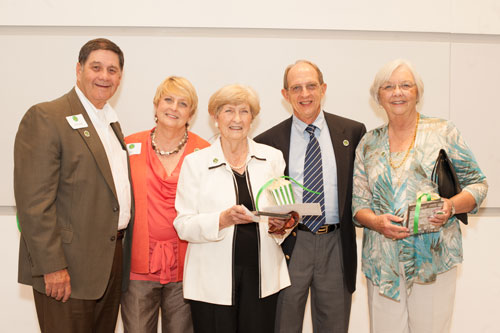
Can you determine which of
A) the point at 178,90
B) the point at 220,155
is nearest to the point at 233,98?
the point at 220,155

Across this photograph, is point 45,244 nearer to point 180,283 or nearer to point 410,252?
point 180,283

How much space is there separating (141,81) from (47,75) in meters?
0.84

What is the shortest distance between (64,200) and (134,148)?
63cm

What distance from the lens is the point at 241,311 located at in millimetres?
2482

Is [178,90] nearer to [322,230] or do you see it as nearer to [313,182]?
[313,182]

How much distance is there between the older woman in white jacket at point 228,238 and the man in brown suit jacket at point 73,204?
451 mm

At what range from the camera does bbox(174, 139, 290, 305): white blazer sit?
2.44m

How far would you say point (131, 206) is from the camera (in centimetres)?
278

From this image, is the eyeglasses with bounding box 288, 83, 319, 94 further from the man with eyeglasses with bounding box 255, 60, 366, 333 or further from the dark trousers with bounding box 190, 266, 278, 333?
the dark trousers with bounding box 190, 266, 278, 333

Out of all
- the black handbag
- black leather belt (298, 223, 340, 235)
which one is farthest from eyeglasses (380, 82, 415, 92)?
black leather belt (298, 223, 340, 235)

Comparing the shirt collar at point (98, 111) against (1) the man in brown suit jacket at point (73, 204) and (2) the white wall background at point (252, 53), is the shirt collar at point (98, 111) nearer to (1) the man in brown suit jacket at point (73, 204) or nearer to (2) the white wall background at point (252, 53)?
(1) the man in brown suit jacket at point (73, 204)

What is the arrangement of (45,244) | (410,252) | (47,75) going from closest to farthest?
1. (45,244)
2. (410,252)
3. (47,75)

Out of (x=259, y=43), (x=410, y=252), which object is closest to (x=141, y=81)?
(x=259, y=43)

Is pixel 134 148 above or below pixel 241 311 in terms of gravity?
above
